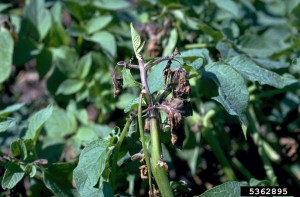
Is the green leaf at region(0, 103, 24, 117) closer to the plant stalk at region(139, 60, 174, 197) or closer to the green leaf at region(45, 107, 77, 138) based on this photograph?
the green leaf at region(45, 107, 77, 138)

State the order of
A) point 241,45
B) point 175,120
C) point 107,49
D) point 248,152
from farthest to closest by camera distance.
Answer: point 248,152 → point 107,49 → point 241,45 → point 175,120

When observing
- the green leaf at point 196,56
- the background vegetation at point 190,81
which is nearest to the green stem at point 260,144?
the background vegetation at point 190,81

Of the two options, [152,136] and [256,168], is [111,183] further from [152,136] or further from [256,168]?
[256,168]

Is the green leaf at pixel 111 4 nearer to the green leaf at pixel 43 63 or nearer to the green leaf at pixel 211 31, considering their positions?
the green leaf at pixel 43 63

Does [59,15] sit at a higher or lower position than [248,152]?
higher

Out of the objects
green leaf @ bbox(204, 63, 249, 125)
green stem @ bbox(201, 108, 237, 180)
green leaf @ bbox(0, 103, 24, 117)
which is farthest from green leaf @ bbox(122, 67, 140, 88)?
green stem @ bbox(201, 108, 237, 180)

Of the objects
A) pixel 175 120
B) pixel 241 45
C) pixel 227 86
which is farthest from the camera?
pixel 241 45

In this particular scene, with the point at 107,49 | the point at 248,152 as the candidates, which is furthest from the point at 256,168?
the point at 107,49
